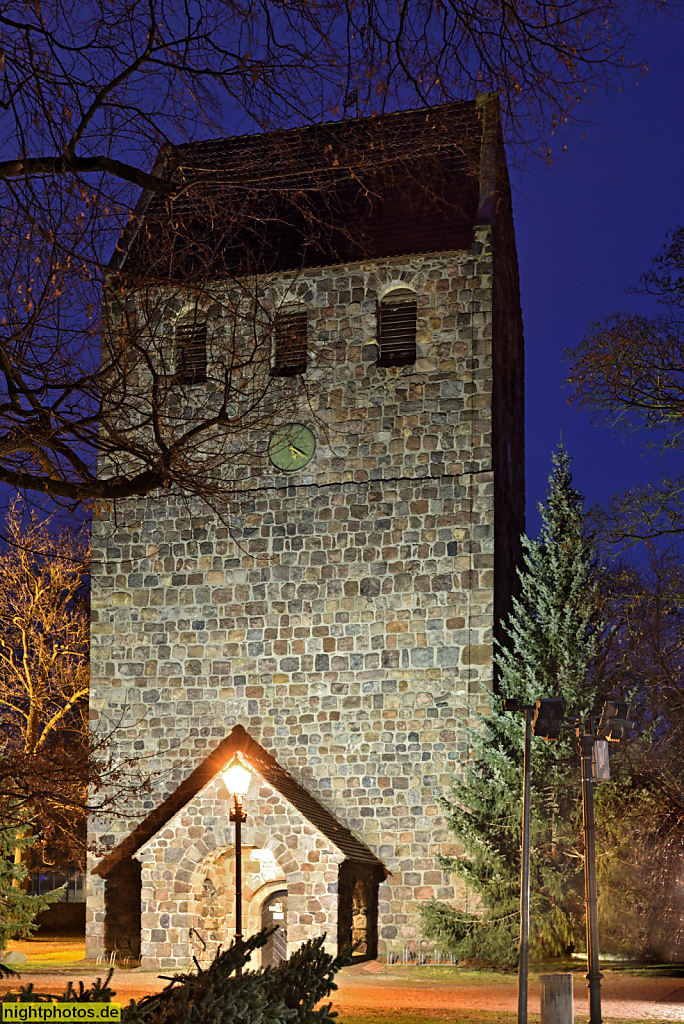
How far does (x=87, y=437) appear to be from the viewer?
27.0 feet

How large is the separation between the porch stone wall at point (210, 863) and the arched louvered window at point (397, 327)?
722 cm

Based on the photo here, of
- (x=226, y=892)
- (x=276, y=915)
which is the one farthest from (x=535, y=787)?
(x=226, y=892)

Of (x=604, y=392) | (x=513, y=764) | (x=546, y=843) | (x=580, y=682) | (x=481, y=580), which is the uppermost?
(x=604, y=392)

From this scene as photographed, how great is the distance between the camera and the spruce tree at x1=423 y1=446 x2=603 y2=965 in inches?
704

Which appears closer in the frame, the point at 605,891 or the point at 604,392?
the point at 604,392

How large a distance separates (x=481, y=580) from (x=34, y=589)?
39.1 ft

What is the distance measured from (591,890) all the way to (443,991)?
3.68m

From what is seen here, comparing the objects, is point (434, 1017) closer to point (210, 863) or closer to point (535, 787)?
point (535, 787)

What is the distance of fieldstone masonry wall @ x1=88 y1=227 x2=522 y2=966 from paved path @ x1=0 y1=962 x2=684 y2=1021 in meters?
1.53

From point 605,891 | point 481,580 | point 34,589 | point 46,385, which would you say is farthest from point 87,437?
point 34,589

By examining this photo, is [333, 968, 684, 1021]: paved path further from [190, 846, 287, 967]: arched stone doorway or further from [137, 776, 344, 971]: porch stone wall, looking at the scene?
[190, 846, 287, 967]: arched stone doorway

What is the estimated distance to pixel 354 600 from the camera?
19.8 m

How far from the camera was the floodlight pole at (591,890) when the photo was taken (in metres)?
12.0

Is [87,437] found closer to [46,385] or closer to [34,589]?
[46,385]
